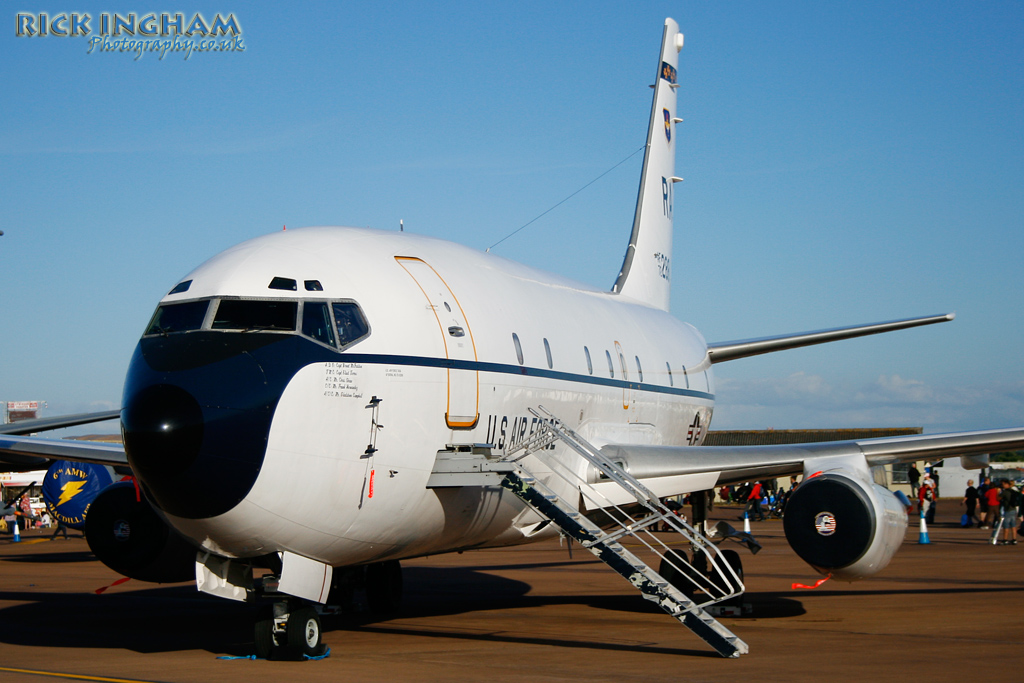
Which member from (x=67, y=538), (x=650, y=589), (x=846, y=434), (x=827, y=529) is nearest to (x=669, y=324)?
(x=827, y=529)

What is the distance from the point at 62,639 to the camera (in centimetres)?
1430

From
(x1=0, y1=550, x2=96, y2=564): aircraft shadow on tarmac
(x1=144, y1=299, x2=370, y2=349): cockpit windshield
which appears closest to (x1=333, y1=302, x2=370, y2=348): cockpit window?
(x1=144, y1=299, x2=370, y2=349): cockpit windshield

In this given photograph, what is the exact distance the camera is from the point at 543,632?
1473 centimetres

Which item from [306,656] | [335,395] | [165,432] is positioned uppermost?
[335,395]

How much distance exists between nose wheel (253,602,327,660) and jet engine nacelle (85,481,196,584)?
3033 millimetres

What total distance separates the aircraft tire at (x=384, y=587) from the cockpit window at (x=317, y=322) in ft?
22.4

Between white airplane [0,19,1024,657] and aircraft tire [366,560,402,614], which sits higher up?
white airplane [0,19,1024,657]

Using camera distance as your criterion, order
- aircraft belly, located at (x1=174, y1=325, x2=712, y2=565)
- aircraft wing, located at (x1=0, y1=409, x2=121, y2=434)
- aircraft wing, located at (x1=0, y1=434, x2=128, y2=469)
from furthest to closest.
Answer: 1. aircraft wing, located at (x1=0, y1=409, x2=121, y2=434)
2. aircraft wing, located at (x1=0, y1=434, x2=128, y2=469)
3. aircraft belly, located at (x1=174, y1=325, x2=712, y2=565)

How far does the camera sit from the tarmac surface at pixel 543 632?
11.2 m

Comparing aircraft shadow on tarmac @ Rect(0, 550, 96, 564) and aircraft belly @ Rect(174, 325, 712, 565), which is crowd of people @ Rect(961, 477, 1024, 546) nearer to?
aircraft belly @ Rect(174, 325, 712, 565)

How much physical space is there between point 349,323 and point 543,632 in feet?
18.7

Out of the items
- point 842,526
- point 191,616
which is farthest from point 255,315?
point 191,616

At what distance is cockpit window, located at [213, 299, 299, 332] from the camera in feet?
35.7

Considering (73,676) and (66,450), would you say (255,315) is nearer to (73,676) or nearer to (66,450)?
(73,676)
